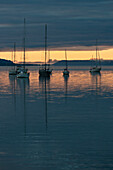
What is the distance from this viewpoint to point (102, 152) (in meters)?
12.1

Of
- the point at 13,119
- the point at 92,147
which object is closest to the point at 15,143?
the point at 92,147

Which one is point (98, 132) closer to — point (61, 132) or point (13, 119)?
point (61, 132)

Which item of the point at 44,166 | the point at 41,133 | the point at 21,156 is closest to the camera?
the point at 44,166

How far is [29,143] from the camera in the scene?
1362 centimetres

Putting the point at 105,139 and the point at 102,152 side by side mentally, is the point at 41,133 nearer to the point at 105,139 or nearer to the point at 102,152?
the point at 105,139

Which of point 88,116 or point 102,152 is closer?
point 102,152

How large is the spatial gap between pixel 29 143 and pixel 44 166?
3.15 metres

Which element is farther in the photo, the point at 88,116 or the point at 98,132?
the point at 88,116

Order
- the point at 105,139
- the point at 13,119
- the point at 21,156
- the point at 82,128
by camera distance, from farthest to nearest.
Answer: the point at 13,119, the point at 82,128, the point at 105,139, the point at 21,156

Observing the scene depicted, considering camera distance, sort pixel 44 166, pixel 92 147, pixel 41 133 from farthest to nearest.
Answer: pixel 41 133, pixel 92 147, pixel 44 166

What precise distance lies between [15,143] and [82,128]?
4.45m

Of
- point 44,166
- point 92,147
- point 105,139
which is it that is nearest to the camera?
point 44,166

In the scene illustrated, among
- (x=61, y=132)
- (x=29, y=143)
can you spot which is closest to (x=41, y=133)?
(x=61, y=132)

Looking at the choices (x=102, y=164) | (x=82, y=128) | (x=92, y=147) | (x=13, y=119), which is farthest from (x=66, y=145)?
(x=13, y=119)
